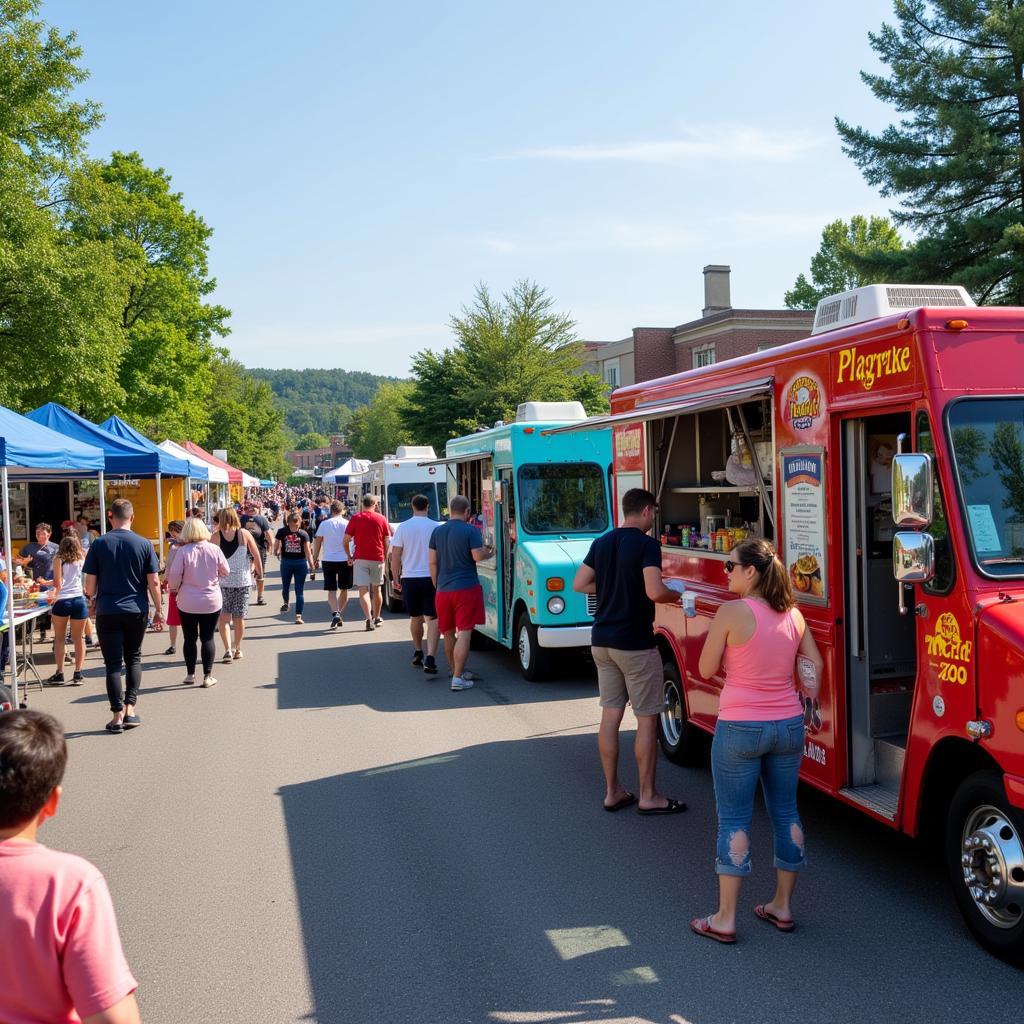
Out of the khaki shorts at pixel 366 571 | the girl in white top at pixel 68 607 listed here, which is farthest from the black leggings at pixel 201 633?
the khaki shorts at pixel 366 571

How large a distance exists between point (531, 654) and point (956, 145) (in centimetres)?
1602

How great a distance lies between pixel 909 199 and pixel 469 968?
2151 centimetres

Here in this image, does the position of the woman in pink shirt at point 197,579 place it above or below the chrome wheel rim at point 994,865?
above

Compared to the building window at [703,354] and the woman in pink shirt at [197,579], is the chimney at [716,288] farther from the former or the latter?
the woman in pink shirt at [197,579]

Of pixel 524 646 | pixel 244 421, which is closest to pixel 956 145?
pixel 524 646

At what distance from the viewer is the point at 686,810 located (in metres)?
6.38

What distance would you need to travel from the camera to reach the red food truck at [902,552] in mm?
4188

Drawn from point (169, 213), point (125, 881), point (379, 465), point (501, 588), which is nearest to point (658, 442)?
point (501, 588)

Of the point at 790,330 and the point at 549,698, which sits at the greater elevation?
the point at 790,330

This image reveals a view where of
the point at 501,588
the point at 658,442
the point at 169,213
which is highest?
the point at 169,213

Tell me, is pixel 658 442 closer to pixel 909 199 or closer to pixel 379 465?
pixel 379 465

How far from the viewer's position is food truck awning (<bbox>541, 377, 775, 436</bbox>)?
602 centimetres

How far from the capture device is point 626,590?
6.28 meters

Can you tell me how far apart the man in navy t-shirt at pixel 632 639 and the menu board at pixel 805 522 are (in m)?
0.84
